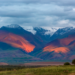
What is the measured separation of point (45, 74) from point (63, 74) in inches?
187

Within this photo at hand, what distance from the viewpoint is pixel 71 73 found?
4306 cm

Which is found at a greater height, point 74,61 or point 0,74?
point 74,61

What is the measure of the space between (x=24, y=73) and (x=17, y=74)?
80.1 inches

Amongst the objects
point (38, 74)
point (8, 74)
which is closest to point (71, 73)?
point (38, 74)

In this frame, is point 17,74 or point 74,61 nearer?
point 17,74

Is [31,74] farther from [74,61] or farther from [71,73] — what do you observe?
[74,61]

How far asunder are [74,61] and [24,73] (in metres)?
48.1

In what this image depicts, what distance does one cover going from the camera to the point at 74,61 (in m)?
85.8

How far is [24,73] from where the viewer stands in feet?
144

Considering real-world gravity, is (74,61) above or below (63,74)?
above

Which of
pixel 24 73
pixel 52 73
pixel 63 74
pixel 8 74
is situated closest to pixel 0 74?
pixel 8 74

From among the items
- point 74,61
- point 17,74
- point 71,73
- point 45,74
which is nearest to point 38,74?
point 45,74

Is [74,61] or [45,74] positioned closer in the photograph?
[45,74]

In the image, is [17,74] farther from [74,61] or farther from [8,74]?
[74,61]
